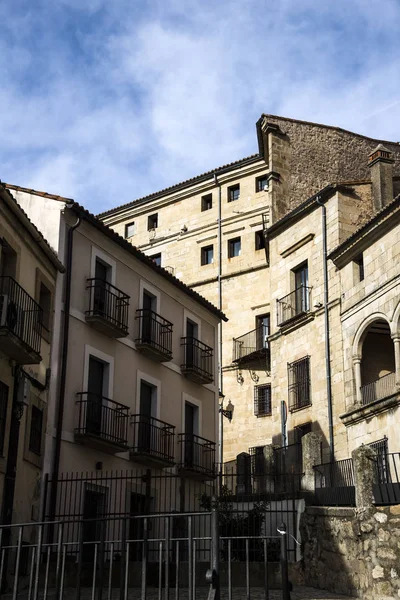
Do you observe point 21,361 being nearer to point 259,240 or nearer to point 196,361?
point 196,361

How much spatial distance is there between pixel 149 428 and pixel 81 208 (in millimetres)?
6369

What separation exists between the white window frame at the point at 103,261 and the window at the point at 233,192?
748 inches

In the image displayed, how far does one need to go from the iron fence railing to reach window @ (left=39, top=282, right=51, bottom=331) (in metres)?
7.09

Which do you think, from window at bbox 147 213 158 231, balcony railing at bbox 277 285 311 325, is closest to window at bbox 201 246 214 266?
window at bbox 147 213 158 231

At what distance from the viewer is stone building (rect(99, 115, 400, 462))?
2939 centimetres

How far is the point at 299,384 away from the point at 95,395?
993cm

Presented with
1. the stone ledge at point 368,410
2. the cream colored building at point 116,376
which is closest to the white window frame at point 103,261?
the cream colored building at point 116,376

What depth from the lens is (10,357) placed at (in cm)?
1806

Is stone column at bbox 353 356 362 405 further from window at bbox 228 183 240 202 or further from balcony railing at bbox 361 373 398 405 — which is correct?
window at bbox 228 183 240 202

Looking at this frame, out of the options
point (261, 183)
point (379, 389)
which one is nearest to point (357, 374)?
point (379, 389)

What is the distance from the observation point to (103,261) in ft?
78.0

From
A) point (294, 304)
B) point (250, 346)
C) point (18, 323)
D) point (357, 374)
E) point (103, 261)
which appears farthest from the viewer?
point (250, 346)

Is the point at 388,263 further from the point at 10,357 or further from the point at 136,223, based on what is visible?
the point at 136,223

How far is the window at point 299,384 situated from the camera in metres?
Answer: 29.4
